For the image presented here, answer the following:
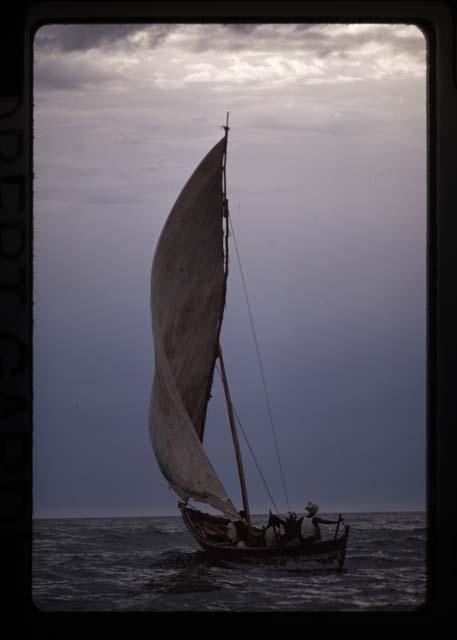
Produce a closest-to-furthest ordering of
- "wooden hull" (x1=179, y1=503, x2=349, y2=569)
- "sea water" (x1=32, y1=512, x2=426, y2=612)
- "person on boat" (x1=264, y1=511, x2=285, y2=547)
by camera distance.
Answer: "sea water" (x1=32, y1=512, x2=426, y2=612)
"wooden hull" (x1=179, y1=503, x2=349, y2=569)
"person on boat" (x1=264, y1=511, x2=285, y2=547)

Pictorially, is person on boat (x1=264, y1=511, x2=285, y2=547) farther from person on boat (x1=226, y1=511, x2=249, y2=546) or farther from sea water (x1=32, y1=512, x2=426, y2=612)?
sea water (x1=32, y1=512, x2=426, y2=612)

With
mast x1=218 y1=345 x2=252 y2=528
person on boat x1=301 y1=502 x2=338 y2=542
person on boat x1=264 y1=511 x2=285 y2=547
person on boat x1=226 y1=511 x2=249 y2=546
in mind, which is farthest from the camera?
mast x1=218 y1=345 x2=252 y2=528

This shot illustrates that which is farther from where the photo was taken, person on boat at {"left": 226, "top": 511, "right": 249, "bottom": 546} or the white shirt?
person on boat at {"left": 226, "top": 511, "right": 249, "bottom": 546}

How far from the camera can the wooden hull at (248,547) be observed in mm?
11026

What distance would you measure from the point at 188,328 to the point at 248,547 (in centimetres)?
277

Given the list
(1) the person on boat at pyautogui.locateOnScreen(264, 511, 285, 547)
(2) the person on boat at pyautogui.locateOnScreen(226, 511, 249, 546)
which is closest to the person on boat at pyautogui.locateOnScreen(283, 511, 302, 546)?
A: (1) the person on boat at pyautogui.locateOnScreen(264, 511, 285, 547)

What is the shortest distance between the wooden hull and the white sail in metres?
0.54

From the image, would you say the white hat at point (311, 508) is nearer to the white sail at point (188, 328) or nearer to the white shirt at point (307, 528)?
the white shirt at point (307, 528)

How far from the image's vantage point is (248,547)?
40.3 ft

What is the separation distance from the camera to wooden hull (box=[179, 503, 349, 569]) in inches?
434
